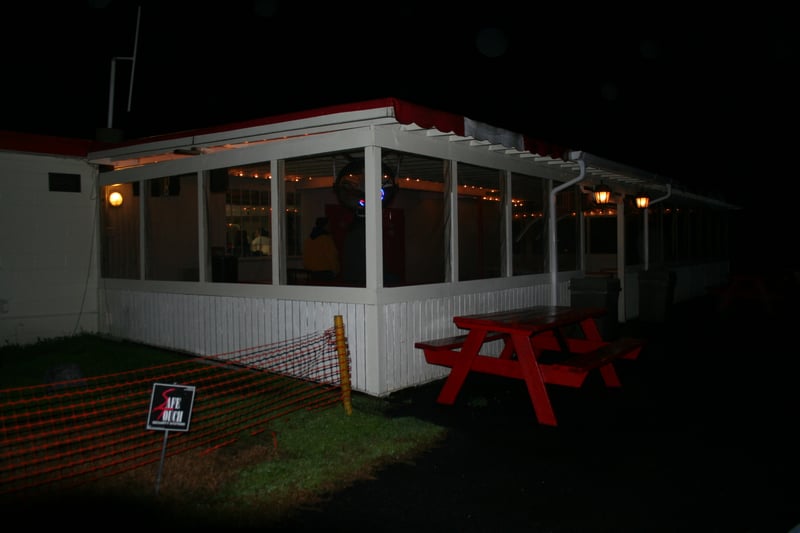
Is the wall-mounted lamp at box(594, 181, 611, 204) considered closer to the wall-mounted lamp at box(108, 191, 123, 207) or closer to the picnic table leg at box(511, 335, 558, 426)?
the picnic table leg at box(511, 335, 558, 426)

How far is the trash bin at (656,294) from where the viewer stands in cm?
1148

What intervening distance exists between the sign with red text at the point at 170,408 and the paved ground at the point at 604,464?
36.4 inches

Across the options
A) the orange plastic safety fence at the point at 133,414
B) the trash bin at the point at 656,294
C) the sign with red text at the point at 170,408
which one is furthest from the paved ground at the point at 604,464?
the trash bin at the point at 656,294

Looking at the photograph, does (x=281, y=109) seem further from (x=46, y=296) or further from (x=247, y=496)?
(x=247, y=496)

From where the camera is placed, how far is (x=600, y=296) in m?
8.88

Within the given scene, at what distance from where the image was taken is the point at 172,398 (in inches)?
151

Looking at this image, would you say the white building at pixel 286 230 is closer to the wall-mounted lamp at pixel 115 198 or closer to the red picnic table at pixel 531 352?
the wall-mounted lamp at pixel 115 198

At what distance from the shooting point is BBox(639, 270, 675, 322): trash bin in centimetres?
1148

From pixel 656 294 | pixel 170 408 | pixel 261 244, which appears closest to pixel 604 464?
pixel 170 408

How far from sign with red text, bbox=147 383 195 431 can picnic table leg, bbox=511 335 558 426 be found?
281cm

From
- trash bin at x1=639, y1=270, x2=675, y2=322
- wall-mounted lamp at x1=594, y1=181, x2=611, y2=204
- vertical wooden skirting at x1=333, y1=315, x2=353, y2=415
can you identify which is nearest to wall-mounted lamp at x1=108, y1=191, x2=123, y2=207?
vertical wooden skirting at x1=333, y1=315, x2=353, y2=415

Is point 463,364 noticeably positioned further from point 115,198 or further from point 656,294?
point 656,294

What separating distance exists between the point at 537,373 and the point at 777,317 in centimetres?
916

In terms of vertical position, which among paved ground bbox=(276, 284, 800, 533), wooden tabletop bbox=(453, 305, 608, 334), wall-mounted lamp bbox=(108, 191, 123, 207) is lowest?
paved ground bbox=(276, 284, 800, 533)
